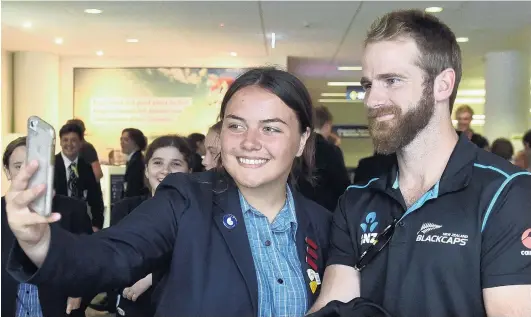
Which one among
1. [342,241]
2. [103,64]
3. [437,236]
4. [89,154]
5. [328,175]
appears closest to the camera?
[437,236]

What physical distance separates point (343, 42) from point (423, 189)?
29.9ft

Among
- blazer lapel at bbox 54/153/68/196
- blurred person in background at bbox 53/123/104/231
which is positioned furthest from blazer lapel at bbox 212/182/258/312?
blazer lapel at bbox 54/153/68/196

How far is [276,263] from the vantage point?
1.90 meters

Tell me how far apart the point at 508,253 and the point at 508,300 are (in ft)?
0.36

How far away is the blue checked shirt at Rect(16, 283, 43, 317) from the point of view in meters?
3.23

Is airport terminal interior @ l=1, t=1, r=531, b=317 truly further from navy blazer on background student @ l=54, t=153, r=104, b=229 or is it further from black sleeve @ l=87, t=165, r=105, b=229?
black sleeve @ l=87, t=165, r=105, b=229

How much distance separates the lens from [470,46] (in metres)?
11.0

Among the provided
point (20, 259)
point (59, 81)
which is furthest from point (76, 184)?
point (59, 81)

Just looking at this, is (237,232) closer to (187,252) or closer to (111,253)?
(187,252)

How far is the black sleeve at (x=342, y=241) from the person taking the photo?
1921mm

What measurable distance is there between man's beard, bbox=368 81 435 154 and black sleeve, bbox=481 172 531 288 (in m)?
0.28

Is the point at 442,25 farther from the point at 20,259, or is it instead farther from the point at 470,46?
the point at 470,46

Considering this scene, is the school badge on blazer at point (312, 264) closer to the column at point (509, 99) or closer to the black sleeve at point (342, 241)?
the black sleeve at point (342, 241)

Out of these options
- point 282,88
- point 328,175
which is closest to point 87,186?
point 328,175
